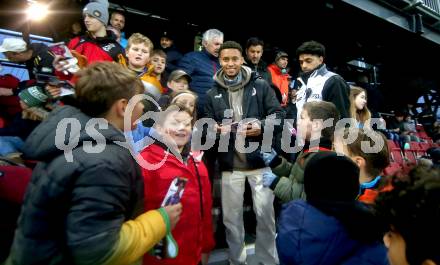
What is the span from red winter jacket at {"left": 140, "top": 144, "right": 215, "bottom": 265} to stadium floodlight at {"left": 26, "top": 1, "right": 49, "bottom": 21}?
4.26m

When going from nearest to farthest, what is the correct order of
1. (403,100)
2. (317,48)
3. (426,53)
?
(317,48) < (426,53) < (403,100)

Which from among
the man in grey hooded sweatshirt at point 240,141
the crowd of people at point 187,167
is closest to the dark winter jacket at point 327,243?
the crowd of people at point 187,167

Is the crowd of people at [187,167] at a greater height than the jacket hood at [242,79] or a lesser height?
lesser

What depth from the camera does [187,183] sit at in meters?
2.00

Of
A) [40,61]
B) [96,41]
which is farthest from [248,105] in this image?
[40,61]

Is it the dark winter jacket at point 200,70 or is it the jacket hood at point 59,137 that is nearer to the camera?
the jacket hood at point 59,137

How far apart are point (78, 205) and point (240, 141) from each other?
2.10 meters

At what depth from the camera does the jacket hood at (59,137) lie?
1.23 meters

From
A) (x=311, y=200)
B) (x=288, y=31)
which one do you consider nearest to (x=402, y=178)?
(x=311, y=200)

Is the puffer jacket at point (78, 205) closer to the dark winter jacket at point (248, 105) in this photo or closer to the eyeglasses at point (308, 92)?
the dark winter jacket at point (248, 105)

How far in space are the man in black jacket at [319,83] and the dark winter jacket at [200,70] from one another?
1.22 m

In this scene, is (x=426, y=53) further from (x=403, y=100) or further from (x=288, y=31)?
(x=288, y=31)

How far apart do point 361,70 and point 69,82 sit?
30.8 feet

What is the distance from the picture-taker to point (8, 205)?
1748 mm
